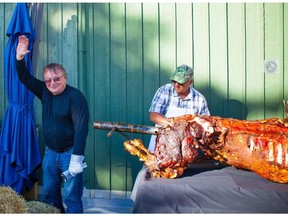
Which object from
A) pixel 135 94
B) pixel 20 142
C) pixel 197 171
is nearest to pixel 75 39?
pixel 135 94

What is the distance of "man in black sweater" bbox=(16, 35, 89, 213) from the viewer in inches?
162

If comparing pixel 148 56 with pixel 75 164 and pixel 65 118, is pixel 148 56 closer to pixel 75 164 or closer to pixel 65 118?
pixel 65 118

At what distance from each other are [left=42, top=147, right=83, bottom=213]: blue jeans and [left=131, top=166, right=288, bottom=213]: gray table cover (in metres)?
1.20

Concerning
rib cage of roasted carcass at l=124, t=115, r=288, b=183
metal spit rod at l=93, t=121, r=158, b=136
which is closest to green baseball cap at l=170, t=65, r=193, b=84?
rib cage of roasted carcass at l=124, t=115, r=288, b=183

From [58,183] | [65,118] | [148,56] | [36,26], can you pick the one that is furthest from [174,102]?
[36,26]

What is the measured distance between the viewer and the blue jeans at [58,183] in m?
4.23

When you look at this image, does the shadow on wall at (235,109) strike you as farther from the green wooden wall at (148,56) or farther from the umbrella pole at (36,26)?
the umbrella pole at (36,26)

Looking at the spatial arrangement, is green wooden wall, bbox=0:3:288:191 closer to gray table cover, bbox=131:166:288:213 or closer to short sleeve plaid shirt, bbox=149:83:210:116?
short sleeve plaid shirt, bbox=149:83:210:116

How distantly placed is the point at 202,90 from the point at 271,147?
2.18 meters

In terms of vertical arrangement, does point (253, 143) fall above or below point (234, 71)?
below

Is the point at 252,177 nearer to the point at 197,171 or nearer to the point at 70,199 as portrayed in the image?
the point at 197,171

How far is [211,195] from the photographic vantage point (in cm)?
291

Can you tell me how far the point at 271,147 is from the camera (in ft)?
10.8

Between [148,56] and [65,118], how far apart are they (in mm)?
1716
